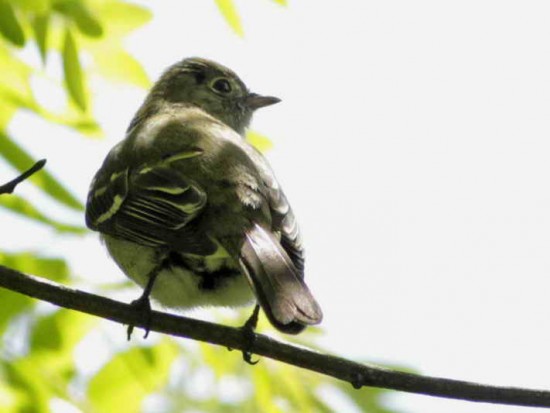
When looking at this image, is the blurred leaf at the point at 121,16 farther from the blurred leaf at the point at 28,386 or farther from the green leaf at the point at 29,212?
the blurred leaf at the point at 28,386

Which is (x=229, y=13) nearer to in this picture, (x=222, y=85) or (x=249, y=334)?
(x=249, y=334)

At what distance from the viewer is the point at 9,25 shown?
3.97 metres

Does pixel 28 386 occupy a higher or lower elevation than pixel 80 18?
lower

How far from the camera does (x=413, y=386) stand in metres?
3.35

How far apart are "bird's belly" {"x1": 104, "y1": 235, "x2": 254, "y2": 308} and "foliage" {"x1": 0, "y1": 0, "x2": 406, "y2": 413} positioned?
0.81 feet

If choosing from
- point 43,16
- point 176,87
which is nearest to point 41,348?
point 43,16

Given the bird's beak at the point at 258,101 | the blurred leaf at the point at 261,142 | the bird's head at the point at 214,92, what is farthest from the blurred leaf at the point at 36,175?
the bird's beak at the point at 258,101

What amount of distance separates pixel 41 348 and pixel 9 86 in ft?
3.73

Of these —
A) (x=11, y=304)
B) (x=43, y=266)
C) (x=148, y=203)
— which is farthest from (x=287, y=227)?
(x=11, y=304)

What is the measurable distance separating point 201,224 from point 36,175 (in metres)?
0.71

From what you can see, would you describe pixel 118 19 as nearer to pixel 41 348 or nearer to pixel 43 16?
pixel 43 16

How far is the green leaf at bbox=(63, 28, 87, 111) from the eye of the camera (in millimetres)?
4293

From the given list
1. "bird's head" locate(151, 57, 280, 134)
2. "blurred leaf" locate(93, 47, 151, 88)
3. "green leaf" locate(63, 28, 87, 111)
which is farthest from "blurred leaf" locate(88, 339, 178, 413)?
"bird's head" locate(151, 57, 280, 134)

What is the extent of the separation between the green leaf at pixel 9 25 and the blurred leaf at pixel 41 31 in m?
0.19
